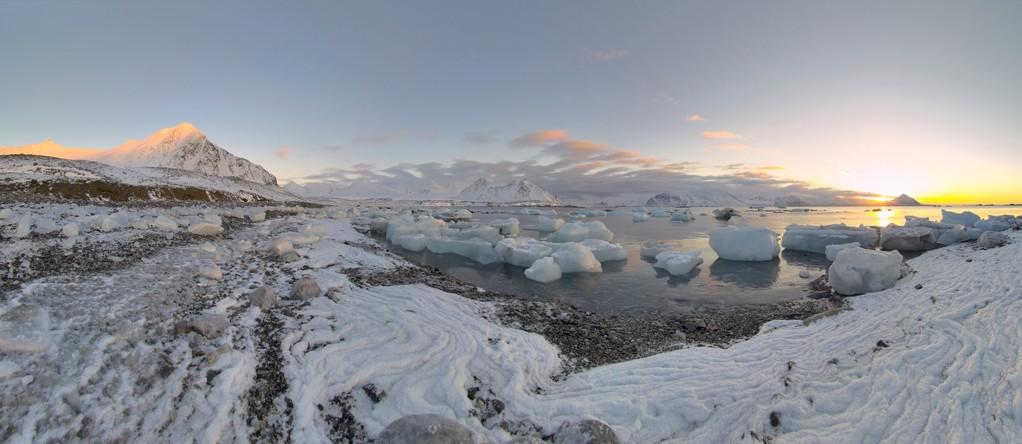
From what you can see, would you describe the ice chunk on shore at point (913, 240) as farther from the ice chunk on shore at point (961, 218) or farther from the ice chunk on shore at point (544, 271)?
the ice chunk on shore at point (544, 271)

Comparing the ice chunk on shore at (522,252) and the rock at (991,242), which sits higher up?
the rock at (991,242)

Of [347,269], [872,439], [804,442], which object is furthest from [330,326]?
[872,439]

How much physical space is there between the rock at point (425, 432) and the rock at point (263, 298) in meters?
3.81

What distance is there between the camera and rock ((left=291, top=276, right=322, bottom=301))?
6938 mm

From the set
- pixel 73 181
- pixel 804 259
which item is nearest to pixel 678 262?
pixel 804 259

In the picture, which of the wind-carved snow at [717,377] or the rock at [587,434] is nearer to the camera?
the rock at [587,434]

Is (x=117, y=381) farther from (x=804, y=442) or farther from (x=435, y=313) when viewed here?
(x=804, y=442)

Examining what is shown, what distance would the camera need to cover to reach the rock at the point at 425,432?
11.0 ft

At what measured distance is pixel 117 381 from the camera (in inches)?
147

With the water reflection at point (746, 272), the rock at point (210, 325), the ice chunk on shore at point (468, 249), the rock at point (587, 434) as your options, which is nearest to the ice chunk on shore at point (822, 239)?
the water reflection at point (746, 272)

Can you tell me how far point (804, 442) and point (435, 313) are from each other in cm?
543

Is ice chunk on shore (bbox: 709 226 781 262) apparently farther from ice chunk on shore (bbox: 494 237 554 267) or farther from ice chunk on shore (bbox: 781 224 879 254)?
ice chunk on shore (bbox: 494 237 554 267)

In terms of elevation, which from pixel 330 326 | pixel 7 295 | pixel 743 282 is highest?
pixel 7 295

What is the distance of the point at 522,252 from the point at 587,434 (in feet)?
35.3
